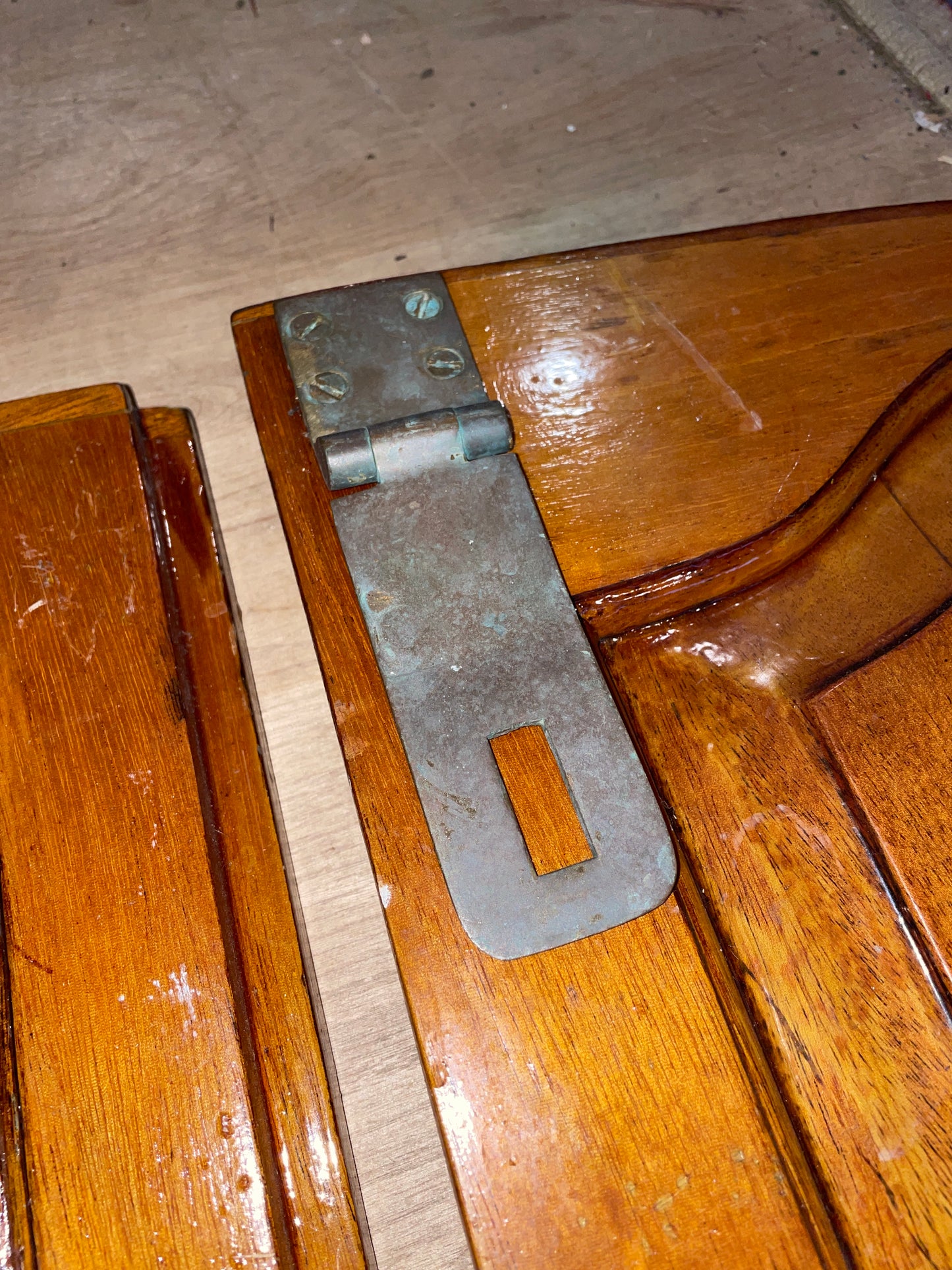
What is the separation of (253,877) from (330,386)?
339 mm

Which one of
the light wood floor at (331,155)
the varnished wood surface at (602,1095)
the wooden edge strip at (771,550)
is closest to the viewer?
the varnished wood surface at (602,1095)

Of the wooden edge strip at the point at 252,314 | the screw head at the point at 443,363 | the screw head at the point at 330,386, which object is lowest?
the screw head at the point at 330,386

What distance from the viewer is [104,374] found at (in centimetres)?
97

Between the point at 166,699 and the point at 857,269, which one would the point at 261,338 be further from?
the point at 857,269

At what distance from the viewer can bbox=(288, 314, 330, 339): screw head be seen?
0.67m

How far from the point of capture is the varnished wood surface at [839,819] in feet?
1.58

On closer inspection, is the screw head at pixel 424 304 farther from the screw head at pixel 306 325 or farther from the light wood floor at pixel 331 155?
the light wood floor at pixel 331 155

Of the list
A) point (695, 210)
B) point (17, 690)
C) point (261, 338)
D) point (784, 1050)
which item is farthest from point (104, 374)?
point (784, 1050)

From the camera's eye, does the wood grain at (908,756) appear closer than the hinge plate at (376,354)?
Yes

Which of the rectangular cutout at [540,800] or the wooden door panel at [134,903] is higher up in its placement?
the rectangular cutout at [540,800]

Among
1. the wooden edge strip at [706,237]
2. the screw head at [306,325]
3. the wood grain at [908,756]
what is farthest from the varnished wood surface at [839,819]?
the screw head at [306,325]

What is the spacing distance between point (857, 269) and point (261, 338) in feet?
1.47

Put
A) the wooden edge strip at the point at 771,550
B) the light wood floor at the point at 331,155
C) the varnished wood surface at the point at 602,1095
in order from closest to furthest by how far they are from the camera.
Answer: the varnished wood surface at the point at 602,1095, the wooden edge strip at the point at 771,550, the light wood floor at the point at 331,155

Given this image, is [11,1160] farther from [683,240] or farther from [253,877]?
[683,240]
